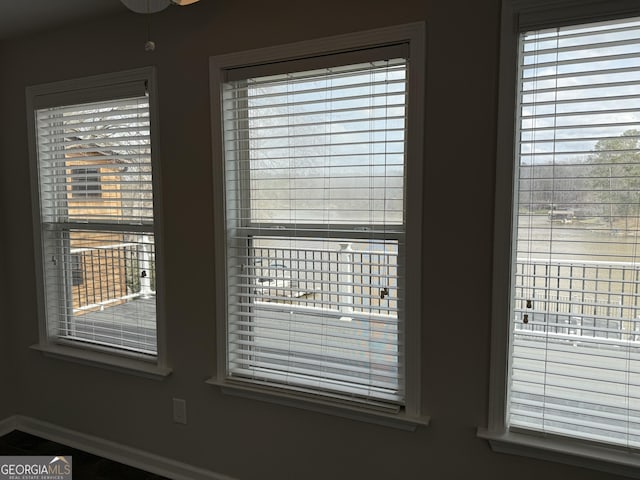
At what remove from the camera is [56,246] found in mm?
2830

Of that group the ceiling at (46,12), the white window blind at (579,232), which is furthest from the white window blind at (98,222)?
the white window blind at (579,232)

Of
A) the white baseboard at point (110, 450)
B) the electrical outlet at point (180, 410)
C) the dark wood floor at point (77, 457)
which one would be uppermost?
the electrical outlet at point (180, 410)

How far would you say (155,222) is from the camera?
2.41 m

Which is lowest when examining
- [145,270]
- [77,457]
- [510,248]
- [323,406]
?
[77,457]

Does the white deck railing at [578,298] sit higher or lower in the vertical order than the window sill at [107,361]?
higher

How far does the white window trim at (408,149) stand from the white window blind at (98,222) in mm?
501

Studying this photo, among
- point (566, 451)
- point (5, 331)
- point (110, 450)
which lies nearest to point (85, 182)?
point (5, 331)

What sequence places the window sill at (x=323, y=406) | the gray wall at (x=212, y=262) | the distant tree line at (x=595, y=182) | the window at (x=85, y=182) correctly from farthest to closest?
1. the window at (x=85, y=182)
2. the window sill at (x=323, y=406)
3. the gray wall at (x=212, y=262)
4. the distant tree line at (x=595, y=182)

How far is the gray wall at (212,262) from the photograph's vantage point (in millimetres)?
1750

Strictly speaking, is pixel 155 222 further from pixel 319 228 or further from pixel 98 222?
pixel 319 228

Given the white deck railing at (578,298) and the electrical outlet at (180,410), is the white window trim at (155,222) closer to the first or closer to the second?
the electrical outlet at (180,410)

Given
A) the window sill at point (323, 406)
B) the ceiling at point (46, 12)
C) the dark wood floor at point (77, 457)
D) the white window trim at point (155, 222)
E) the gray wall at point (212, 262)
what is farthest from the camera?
the dark wood floor at point (77, 457)

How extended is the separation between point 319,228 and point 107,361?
60.3 inches

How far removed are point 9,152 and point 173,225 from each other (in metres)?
1.38
